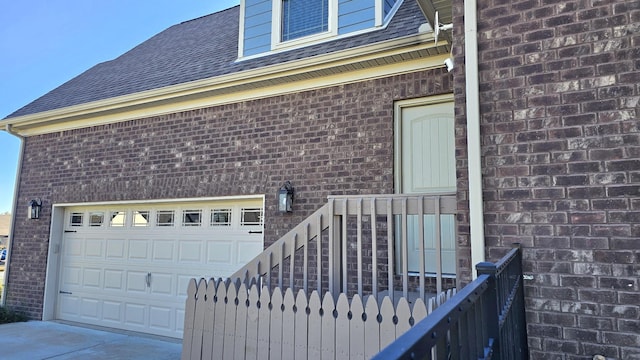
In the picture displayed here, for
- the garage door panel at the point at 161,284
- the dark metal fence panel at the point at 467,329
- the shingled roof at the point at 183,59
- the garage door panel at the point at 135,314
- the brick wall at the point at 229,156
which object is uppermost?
the shingled roof at the point at 183,59

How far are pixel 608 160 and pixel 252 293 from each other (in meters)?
3.04

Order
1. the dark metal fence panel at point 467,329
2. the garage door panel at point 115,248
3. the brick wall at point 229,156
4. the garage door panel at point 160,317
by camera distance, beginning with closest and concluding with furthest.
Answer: the dark metal fence panel at point 467,329, the brick wall at point 229,156, the garage door panel at point 160,317, the garage door panel at point 115,248

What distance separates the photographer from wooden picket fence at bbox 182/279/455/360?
130 inches

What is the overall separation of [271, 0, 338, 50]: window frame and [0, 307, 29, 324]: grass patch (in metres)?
6.95

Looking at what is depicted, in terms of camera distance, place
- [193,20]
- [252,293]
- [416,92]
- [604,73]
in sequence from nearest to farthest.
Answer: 1. [604,73]
2. [252,293]
3. [416,92]
4. [193,20]

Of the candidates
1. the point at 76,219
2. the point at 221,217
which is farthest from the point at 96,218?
the point at 221,217

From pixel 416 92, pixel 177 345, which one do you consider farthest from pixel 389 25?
pixel 177 345

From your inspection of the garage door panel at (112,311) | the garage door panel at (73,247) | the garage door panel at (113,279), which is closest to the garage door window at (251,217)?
the garage door panel at (113,279)

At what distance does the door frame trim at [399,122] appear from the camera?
213 inches

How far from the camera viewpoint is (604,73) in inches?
122

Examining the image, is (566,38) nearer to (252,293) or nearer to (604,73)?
(604,73)

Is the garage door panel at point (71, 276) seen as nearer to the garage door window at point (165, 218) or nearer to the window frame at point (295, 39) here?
the garage door window at point (165, 218)

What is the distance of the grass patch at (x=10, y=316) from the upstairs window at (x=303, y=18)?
23.6 ft

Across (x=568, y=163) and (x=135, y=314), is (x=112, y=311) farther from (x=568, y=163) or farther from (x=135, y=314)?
(x=568, y=163)
